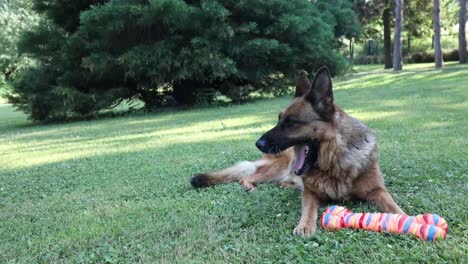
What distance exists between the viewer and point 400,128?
26.8 ft

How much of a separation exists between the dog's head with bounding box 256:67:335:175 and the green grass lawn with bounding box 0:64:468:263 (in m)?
0.56

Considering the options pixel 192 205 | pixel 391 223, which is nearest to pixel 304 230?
pixel 391 223

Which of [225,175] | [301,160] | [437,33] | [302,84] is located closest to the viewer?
[301,160]

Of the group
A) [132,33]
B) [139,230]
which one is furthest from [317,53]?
[139,230]

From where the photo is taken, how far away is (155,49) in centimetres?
1535

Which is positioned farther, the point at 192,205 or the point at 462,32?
the point at 462,32

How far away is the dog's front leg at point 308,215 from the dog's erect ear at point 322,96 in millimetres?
697

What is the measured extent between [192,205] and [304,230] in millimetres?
1372

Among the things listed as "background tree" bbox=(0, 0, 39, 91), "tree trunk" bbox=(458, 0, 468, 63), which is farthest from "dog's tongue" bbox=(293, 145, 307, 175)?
"background tree" bbox=(0, 0, 39, 91)

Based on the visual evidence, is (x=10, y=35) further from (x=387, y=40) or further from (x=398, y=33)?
(x=398, y=33)

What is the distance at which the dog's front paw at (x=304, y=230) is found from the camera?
327 centimetres

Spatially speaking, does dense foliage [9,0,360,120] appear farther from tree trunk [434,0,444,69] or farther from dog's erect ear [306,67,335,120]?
tree trunk [434,0,444,69]

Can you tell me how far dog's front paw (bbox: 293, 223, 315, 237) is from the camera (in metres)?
3.27

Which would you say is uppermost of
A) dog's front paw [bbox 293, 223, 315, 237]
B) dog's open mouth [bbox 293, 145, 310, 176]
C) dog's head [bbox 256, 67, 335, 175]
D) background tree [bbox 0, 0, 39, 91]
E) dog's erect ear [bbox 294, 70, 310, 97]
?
background tree [bbox 0, 0, 39, 91]
